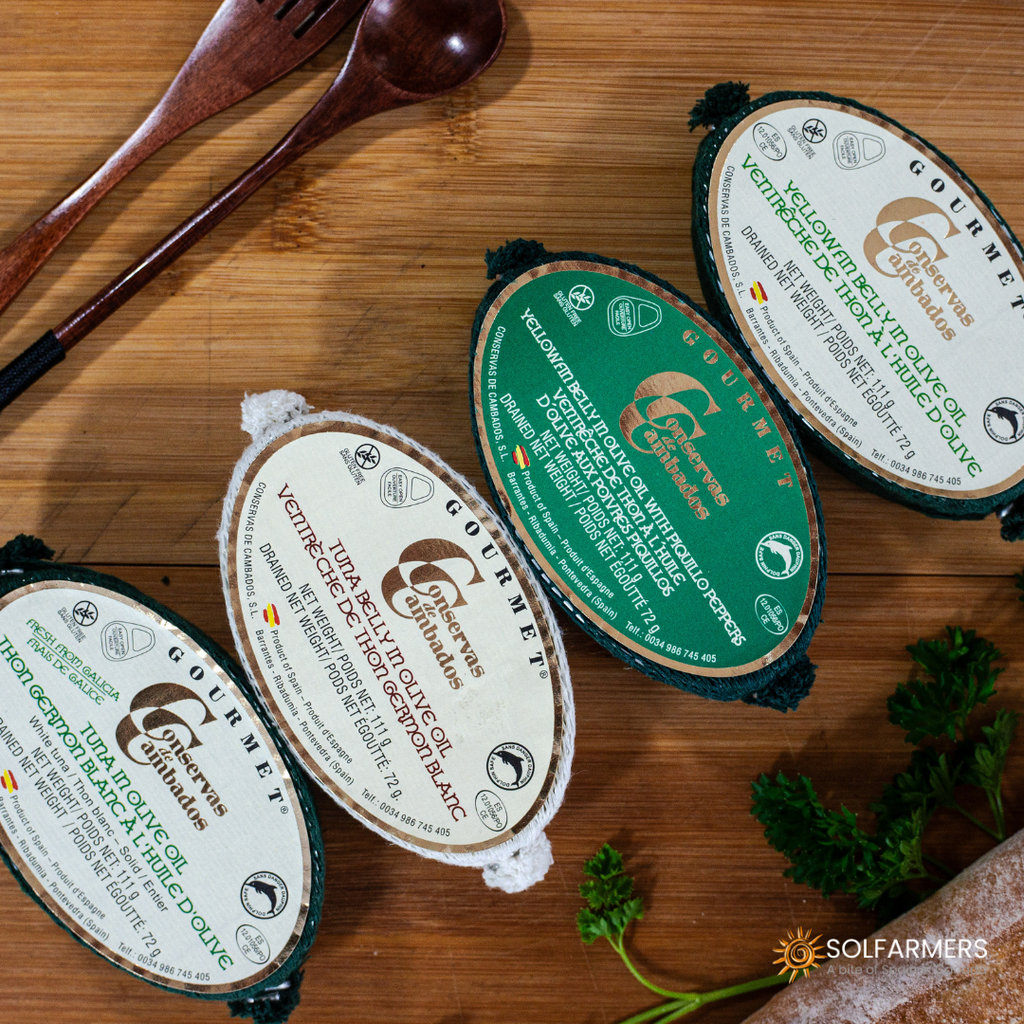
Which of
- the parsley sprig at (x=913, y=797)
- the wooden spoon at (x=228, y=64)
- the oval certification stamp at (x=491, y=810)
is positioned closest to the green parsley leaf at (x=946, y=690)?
the parsley sprig at (x=913, y=797)

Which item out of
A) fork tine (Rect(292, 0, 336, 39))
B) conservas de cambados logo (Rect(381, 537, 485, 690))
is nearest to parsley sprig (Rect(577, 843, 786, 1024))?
conservas de cambados logo (Rect(381, 537, 485, 690))

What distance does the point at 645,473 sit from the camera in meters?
0.62

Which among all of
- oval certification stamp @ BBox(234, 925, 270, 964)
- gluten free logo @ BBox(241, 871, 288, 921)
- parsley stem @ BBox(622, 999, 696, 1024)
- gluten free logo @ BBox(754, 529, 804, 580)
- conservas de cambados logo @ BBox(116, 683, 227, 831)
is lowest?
parsley stem @ BBox(622, 999, 696, 1024)

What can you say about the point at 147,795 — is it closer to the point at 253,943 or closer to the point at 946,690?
the point at 253,943

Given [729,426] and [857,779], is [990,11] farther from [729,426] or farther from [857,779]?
[857,779]

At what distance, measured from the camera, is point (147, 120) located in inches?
26.8

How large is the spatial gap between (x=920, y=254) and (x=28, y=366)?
0.73m

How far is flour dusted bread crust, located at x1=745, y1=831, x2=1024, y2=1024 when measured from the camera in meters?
0.61

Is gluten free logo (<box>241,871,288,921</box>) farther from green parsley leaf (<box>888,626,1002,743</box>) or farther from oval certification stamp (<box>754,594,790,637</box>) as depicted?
green parsley leaf (<box>888,626,1002,743</box>)

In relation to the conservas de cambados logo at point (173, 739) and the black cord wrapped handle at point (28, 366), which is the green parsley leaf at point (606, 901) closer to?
the conservas de cambados logo at point (173, 739)

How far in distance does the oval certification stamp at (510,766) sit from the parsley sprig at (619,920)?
0.44 ft

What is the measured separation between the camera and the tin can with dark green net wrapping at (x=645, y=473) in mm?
605

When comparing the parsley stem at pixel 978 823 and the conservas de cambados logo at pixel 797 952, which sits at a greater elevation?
the parsley stem at pixel 978 823

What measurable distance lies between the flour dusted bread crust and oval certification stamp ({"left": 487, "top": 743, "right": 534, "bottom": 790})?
293 millimetres
